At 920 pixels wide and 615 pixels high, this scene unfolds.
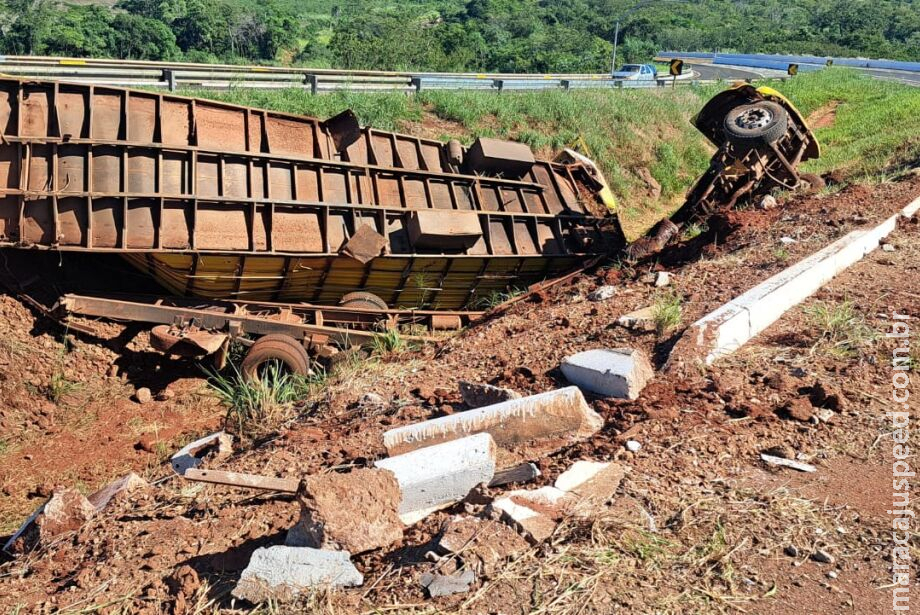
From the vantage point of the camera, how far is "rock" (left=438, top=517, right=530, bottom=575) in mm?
3515

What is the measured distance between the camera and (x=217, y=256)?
861 cm

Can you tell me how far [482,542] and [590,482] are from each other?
0.77 m

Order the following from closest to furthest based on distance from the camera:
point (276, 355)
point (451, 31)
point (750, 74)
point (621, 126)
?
point (276, 355), point (621, 126), point (451, 31), point (750, 74)

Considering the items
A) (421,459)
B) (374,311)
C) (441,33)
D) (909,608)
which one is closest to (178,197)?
(374,311)

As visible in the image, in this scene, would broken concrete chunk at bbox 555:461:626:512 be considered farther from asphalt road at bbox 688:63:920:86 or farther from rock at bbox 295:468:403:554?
asphalt road at bbox 688:63:920:86

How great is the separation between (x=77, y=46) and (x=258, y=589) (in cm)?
3567

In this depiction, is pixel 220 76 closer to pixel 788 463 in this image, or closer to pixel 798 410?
pixel 798 410

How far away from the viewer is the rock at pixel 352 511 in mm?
3734

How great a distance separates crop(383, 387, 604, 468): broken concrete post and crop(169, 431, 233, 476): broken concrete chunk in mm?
1949

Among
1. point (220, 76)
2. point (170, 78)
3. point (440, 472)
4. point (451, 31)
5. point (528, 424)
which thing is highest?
point (451, 31)

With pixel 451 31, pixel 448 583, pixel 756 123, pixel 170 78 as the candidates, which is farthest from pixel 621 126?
pixel 451 31

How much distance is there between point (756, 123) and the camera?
11.1 m

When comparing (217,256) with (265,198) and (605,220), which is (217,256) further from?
(605,220)

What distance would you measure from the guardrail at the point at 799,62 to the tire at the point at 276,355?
4226cm
